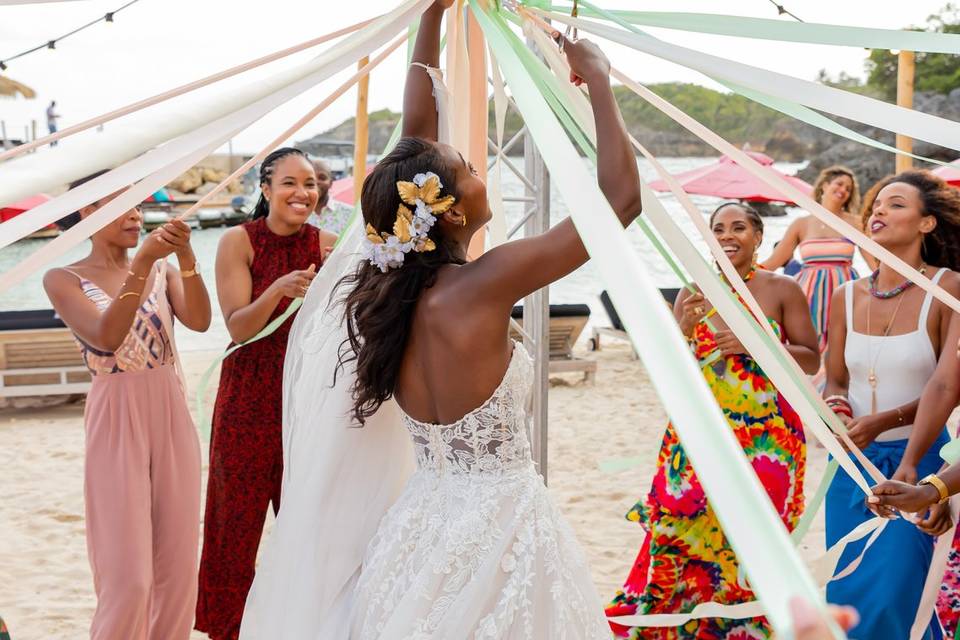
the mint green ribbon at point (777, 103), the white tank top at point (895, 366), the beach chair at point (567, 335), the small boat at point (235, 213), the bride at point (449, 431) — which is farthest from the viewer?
the small boat at point (235, 213)

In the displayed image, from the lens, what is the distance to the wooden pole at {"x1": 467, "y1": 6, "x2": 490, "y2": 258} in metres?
2.87

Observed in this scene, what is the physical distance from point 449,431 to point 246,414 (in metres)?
1.68

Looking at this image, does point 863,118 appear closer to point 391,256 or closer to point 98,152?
point 391,256

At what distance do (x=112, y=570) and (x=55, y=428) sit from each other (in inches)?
240

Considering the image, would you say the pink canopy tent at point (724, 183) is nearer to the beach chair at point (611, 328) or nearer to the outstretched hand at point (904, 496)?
the beach chair at point (611, 328)

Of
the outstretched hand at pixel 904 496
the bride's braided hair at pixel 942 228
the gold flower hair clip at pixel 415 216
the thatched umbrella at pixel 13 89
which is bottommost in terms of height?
the outstretched hand at pixel 904 496

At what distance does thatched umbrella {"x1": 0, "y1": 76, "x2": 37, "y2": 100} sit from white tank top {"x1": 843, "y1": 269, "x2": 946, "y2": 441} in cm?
3448

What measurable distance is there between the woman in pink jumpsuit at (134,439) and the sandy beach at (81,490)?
3.89 ft

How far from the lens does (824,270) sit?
7.81 m

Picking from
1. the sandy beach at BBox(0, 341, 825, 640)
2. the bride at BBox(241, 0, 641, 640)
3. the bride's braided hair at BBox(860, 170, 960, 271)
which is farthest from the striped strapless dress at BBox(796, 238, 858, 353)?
the bride at BBox(241, 0, 641, 640)

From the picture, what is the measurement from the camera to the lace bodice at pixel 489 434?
89.8 inches

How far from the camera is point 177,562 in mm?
3439

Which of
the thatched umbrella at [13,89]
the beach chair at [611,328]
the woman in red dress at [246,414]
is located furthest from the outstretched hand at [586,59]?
the thatched umbrella at [13,89]

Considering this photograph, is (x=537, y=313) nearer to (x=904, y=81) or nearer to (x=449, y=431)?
(x=449, y=431)
